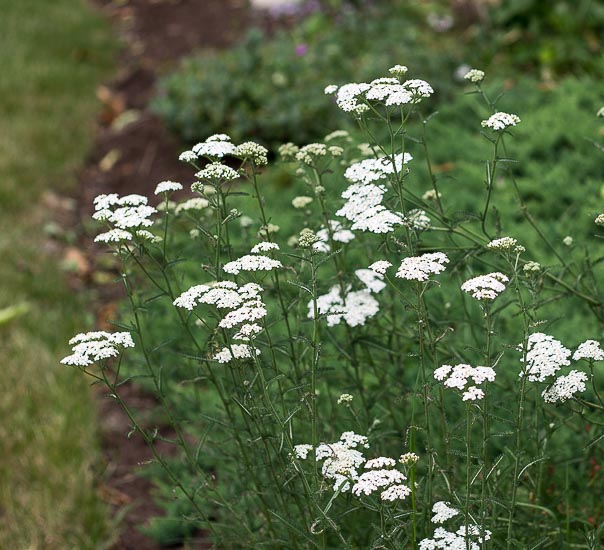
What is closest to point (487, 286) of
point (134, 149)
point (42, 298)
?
point (42, 298)

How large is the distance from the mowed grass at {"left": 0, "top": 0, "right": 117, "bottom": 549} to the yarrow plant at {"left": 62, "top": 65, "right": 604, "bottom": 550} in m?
0.37

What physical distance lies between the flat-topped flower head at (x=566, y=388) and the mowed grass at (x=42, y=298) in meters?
1.68

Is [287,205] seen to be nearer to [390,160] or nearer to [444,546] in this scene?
[390,160]

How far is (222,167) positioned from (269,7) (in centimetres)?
570

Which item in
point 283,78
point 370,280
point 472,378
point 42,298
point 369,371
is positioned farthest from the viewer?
point 283,78

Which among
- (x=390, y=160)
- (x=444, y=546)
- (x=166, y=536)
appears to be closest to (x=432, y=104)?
(x=166, y=536)

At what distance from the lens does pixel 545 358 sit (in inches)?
68.5

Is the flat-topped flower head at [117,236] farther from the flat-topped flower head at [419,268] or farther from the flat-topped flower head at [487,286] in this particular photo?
the flat-topped flower head at [487,286]

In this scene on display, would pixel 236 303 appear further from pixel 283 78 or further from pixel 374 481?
pixel 283 78

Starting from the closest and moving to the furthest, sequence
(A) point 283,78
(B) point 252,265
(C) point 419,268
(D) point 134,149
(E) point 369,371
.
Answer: (C) point 419,268 < (B) point 252,265 < (E) point 369,371 < (A) point 283,78 < (D) point 134,149

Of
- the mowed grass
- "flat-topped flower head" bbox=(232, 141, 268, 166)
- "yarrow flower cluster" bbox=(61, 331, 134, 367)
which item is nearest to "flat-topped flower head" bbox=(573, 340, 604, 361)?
"flat-topped flower head" bbox=(232, 141, 268, 166)

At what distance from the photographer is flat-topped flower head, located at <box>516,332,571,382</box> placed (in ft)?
5.57

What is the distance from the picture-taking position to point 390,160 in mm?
1867

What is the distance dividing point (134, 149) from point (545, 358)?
4582 mm
